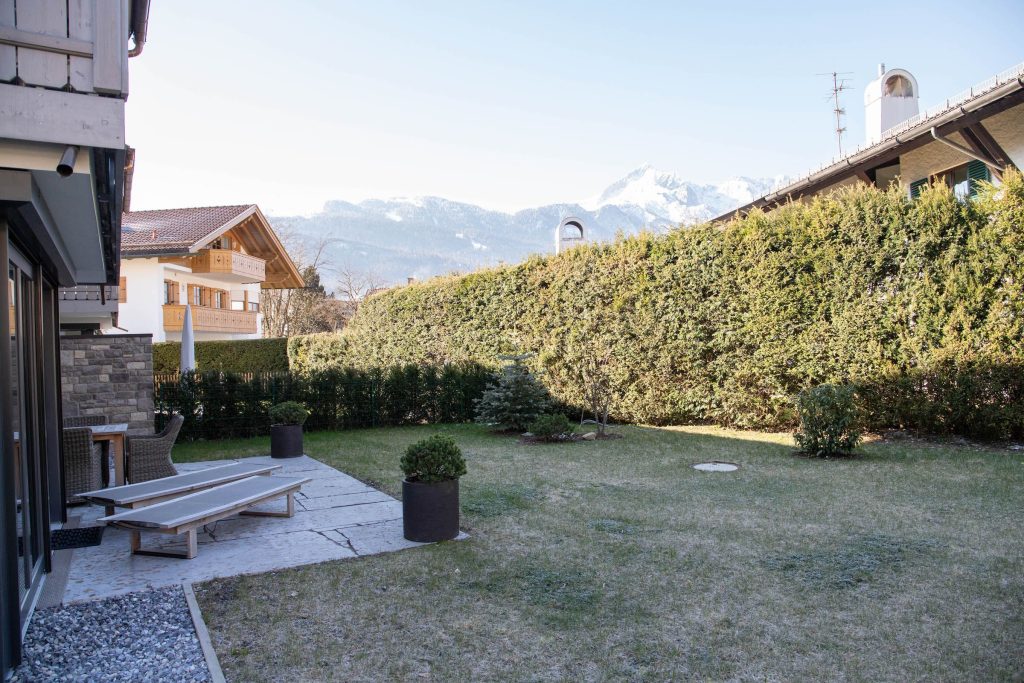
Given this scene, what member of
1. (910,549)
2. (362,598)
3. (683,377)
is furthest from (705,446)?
(362,598)

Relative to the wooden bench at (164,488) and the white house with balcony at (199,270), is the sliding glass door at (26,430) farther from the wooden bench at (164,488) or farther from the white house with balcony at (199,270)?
the white house with balcony at (199,270)

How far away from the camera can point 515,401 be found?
12680mm

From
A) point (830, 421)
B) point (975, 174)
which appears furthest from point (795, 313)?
point (975, 174)

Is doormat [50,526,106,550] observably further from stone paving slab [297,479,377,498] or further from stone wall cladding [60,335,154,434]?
stone wall cladding [60,335,154,434]

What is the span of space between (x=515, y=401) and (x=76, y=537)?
308 inches

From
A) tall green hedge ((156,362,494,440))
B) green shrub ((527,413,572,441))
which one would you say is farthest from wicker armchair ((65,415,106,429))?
green shrub ((527,413,572,441))

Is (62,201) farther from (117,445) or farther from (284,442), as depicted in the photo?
(284,442)

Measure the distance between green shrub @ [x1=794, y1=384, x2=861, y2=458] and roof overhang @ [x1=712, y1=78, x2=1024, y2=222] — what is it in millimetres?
4426

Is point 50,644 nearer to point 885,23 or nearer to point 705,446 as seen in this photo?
point 705,446

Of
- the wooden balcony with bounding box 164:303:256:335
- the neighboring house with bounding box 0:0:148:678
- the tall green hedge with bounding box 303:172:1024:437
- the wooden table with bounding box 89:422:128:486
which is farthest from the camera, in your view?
the wooden balcony with bounding box 164:303:256:335

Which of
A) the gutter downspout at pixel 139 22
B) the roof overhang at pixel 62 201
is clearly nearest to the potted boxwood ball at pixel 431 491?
the roof overhang at pixel 62 201

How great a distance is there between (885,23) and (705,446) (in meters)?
22.8

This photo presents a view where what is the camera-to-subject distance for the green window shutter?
12431 millimetres

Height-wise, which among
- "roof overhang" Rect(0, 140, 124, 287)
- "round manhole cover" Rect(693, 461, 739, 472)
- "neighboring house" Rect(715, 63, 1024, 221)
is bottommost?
"round manhole cover" Rect(693, 461, 739, 472)
